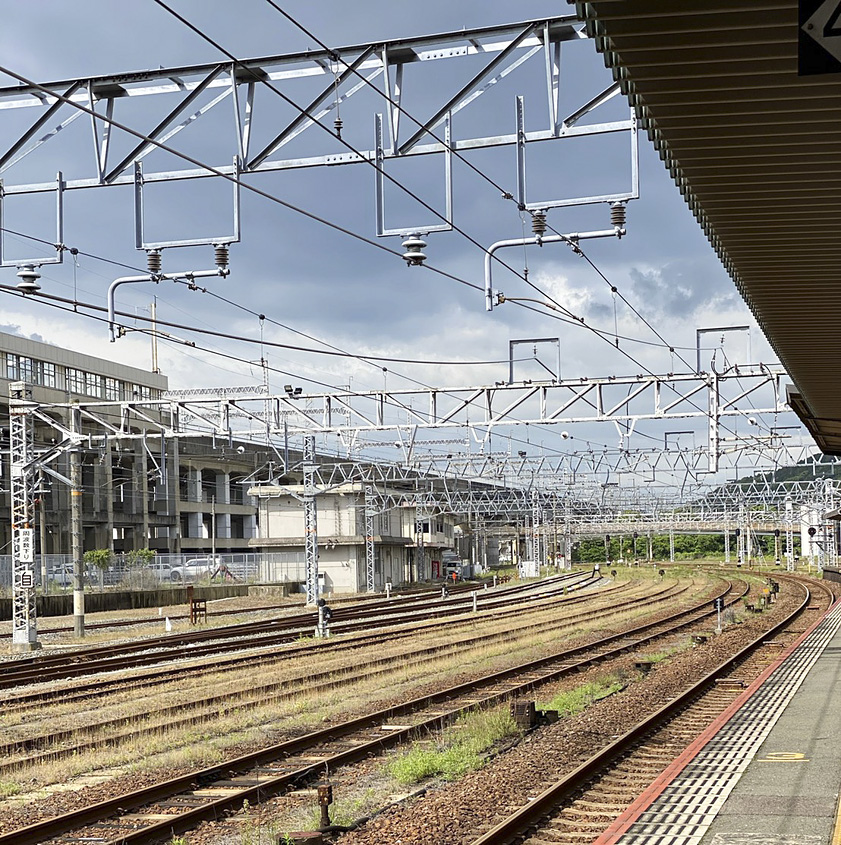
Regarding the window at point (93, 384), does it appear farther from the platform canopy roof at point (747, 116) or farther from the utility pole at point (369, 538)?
A: the platform canopy roof at point (747, 116)

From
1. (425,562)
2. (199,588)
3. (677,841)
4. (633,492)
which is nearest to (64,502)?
(199,588)

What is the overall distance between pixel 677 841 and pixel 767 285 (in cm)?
549

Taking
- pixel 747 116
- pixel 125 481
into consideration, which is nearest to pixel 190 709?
pixel 747 116

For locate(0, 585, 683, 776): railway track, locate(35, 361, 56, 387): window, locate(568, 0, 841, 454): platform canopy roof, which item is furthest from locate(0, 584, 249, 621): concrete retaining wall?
locate(568, 0, 841, 454): platform canopy roof

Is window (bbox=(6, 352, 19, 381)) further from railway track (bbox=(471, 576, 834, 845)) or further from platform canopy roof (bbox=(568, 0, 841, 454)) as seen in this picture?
platform canopy roof (bbox=(568, 0, 841, 454))

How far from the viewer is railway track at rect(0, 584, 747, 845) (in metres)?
10.6

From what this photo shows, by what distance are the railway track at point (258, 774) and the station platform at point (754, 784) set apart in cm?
393

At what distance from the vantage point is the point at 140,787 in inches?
492

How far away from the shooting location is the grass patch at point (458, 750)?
42.6ft

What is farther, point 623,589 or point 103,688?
point 623,589

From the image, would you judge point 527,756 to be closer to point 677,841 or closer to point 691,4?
point 677,841

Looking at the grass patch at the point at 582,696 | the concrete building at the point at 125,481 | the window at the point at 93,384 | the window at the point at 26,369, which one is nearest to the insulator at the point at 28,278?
the grass patch at the point at 582,696

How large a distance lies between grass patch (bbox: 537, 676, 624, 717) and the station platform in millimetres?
2509

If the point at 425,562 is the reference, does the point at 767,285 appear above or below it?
above
